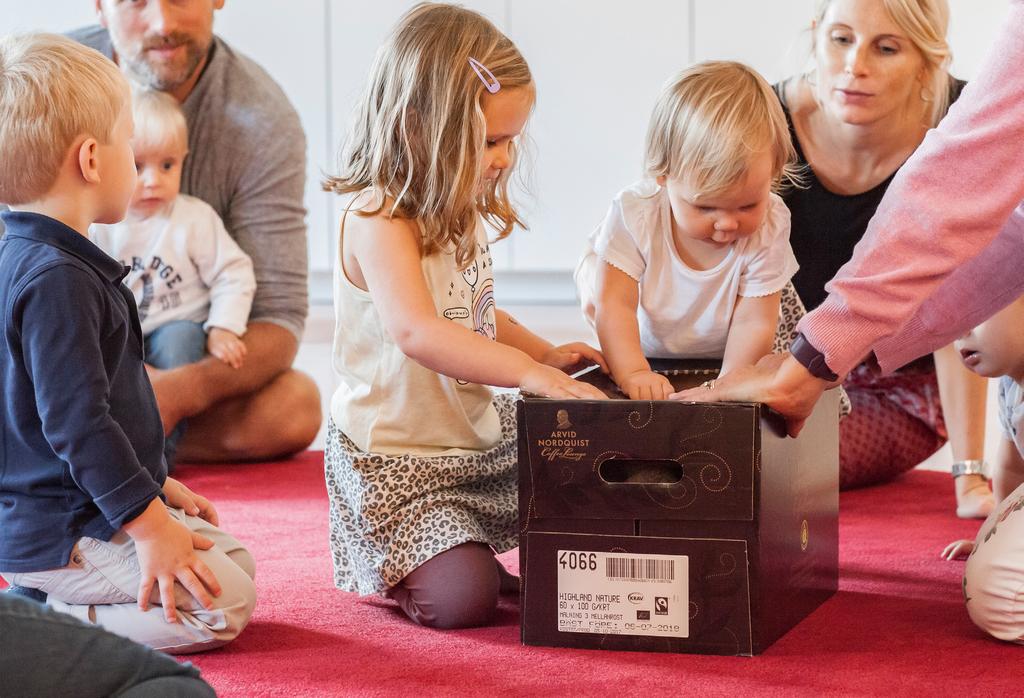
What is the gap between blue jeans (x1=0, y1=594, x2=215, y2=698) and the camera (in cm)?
81

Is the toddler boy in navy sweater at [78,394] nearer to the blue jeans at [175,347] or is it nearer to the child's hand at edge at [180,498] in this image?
the child's hand at edge at [180,498]

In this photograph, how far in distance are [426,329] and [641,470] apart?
265mm

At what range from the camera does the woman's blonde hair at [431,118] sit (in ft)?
4.41

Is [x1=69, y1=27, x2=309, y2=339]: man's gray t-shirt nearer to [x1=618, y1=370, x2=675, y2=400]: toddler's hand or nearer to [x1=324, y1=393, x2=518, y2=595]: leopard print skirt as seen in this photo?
[x1=324, y1=393, x2=518, y2=595]: leopard print skirt

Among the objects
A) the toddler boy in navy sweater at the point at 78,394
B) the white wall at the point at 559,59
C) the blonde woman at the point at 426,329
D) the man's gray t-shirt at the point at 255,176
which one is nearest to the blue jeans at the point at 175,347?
the man's gray t-shirt at the point at 255,176

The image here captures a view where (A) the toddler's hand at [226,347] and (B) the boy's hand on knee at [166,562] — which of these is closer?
(B) the boy's hand on knee at [166,562]

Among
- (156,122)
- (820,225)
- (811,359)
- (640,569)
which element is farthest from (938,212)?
(156,122)

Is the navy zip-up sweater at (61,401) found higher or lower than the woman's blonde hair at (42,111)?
lower

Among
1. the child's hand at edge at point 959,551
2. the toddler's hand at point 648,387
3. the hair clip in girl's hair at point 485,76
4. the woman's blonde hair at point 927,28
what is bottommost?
the child's hand at edge at point 959,551

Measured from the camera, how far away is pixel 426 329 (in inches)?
51.4

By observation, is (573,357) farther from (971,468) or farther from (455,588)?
(971,468)

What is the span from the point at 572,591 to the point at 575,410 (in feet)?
0.59

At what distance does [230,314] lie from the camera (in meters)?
2.30

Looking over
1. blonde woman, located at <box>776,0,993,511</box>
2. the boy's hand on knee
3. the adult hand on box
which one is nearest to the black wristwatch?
the adult hand on box
